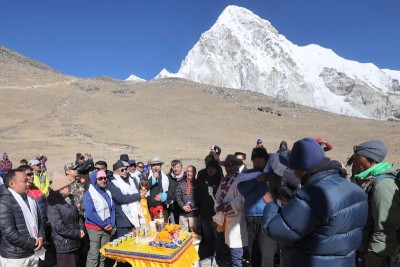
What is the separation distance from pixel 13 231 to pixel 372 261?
162 inches

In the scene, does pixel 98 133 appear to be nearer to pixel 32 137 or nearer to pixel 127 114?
pixel 32 137

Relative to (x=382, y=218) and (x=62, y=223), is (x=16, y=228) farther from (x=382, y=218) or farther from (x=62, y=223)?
(x=382, y=218)

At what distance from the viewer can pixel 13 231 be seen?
421cm

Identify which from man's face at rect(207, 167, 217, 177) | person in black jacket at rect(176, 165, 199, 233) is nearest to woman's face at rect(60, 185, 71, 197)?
person in black jacket at rect(176, 165, 199, 233)

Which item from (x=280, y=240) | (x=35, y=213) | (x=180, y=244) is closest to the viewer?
(x=280, y=240)

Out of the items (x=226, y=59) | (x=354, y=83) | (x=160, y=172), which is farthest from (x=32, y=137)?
(x=354, y=83)

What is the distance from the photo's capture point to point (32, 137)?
3097 cm

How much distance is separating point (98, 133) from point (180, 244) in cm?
3029

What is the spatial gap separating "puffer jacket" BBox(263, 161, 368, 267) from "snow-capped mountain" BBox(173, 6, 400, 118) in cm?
15584

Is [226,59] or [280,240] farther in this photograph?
[226,59]

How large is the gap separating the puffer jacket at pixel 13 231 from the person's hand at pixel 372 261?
3966 millimetres

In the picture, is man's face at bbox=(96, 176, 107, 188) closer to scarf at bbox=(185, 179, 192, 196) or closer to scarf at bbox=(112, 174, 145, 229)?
scarf at bbox=(112, 174, 145, 229)

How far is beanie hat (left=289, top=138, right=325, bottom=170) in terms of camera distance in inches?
105

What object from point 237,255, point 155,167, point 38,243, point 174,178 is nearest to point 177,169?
point 174,178
